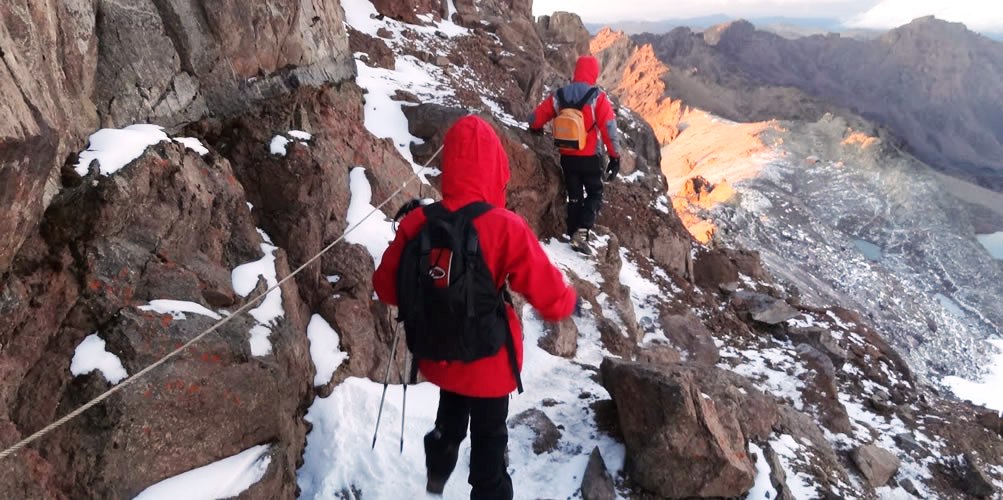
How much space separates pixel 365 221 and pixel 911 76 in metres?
150

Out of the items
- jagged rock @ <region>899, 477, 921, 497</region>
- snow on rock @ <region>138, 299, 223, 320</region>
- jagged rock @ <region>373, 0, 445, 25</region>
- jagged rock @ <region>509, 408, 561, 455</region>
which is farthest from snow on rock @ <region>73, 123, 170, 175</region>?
jagged rock @ <region>373, 0, 445, 25</region>

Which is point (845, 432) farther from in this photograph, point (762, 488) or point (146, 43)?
point (146, 43)

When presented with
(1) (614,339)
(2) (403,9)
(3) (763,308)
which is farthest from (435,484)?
(2) (403,9)

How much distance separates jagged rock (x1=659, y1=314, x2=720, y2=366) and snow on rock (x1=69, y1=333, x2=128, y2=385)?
788cm

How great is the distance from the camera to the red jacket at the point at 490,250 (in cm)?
304

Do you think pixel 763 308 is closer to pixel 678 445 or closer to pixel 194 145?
pixel 678 445

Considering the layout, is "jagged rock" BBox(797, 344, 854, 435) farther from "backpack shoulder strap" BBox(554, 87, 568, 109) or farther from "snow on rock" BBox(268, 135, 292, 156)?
"snow on rock" BBox(268, 135, 292, 156)

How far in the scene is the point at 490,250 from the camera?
3.04 m

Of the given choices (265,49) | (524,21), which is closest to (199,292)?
(265,49)

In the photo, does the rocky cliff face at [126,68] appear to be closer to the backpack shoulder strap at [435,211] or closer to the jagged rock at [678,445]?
the backpack shoulder strap at [435,211]

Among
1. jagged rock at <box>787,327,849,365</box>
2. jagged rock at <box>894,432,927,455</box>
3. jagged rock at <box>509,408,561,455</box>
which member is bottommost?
jagged rock at <box>787,327,849,365</box>

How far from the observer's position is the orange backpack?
26.6 ft

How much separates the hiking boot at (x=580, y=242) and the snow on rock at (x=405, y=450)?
15.0ft

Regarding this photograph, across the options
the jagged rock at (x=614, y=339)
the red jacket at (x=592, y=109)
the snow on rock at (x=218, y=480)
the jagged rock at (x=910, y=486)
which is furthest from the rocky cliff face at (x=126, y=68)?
the jagged rock at (x=910, y=486)
